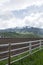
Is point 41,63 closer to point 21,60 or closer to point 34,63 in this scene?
point 34,63

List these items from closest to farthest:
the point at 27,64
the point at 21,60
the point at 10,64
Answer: the point at 10,64 → the point at 27,64 → the point at 21,60

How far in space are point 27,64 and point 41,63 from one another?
97 centimetres

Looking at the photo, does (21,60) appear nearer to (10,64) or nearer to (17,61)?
(17,61)

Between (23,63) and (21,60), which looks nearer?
(23,63)

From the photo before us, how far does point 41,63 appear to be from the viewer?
15.2m

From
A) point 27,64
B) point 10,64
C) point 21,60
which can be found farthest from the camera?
point 21,60

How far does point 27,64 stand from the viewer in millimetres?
14805

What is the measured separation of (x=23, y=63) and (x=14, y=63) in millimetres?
783

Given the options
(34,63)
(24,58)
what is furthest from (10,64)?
(24,58)

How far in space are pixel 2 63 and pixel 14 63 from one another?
94 centimetres

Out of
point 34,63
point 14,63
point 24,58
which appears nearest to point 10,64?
point 14,63

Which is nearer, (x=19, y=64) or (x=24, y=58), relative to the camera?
(x=19, y=64)

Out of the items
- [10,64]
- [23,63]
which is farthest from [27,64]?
[10,64]

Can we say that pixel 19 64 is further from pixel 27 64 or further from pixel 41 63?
pixel 41 63
